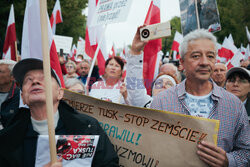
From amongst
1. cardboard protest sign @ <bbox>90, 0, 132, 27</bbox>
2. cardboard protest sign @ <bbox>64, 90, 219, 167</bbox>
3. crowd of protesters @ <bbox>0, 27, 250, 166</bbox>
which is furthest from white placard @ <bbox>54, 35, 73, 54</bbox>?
cardboard protest sign @ <bbox>64, 90, 219, 167</bbox>

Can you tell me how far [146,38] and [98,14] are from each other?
5.91ft

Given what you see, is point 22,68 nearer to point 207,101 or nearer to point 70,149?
point 70,149

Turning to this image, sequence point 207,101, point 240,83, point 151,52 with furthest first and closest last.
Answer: point 151,52 → point 240,83 → point 207,101

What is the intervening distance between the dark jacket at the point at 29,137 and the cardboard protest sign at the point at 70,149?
0.63 feet

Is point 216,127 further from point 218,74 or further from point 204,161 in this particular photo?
point 218,74

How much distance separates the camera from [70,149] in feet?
5.08

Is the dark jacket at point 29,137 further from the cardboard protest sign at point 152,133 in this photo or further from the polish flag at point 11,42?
the polish flag at point 11,42

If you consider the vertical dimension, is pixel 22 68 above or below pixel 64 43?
below

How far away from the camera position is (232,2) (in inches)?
1225

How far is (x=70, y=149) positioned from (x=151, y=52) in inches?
92.5

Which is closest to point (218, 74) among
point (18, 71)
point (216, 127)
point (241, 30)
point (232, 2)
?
point (216, 127)

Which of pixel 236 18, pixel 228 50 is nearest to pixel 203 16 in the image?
pixel 228 50

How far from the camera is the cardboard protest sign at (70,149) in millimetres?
1536

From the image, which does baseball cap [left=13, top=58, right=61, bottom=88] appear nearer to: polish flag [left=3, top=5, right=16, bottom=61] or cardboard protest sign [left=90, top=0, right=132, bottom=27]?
cardboard protest sign [left=90, top=0, right=132, bottom=27]
